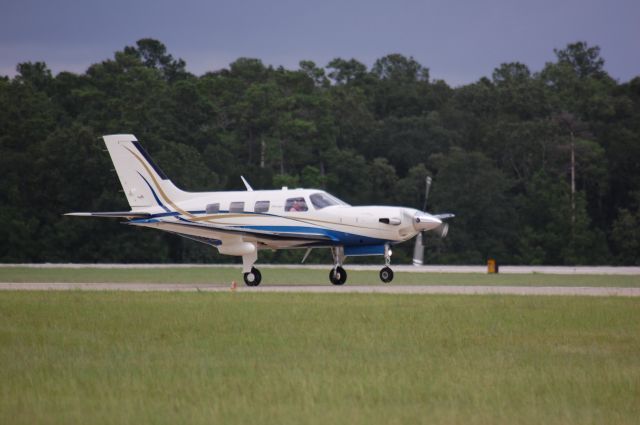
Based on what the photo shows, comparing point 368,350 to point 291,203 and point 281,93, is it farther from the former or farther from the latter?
point 281,93

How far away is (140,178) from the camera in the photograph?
37.5 metres

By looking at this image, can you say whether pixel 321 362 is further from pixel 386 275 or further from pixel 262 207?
pixel 386 275

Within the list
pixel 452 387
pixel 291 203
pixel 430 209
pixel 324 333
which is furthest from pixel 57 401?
pixel 430 209

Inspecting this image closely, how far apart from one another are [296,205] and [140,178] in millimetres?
5788

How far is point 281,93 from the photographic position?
102m

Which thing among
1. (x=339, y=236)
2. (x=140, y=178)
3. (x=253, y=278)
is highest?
(x=140, y=178)

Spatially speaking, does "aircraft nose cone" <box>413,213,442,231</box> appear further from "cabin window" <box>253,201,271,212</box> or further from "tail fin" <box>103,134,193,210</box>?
"tail fin" <box>103,134,193,210</box>

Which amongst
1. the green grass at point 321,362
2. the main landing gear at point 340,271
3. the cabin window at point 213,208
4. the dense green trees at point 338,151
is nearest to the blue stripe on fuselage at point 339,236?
the main landing gear at point 340,271

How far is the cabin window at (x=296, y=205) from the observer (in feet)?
114

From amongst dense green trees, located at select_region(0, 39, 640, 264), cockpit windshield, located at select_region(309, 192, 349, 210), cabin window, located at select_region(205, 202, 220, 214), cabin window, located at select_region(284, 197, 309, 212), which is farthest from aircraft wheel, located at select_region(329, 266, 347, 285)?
dense green trees, located at select_region(0, 39, 640, 264)

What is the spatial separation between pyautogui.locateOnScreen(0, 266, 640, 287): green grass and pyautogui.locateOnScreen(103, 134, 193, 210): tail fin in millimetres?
4280

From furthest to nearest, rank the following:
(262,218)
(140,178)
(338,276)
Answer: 1. (140,178)
2. (338,276)
3. (262,218)

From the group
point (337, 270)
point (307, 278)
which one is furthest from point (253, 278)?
point (307, 278)

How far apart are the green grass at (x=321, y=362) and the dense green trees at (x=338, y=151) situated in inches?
2049
